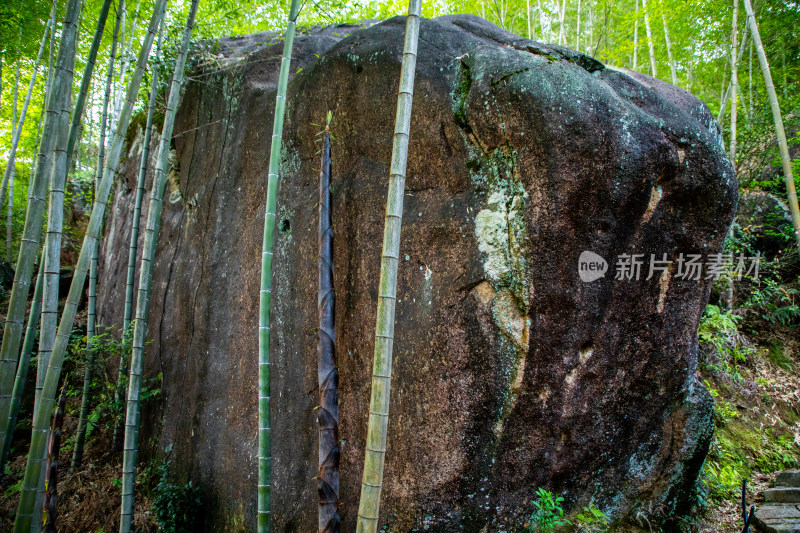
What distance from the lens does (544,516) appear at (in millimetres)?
3092

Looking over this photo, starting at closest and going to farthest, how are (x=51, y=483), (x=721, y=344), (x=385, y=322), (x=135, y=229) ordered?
(x=385, y=322)
(x=51, y=483)
(x=135, y=229)
(x=721, y=344)

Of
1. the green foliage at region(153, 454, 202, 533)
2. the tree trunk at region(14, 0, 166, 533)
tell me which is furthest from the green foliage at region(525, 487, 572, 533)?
the tree trunk at region(14, 0, 166, 533)

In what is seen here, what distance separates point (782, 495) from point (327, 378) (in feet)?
14.4

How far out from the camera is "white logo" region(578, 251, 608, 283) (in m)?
3.20

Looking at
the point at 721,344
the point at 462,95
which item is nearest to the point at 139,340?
the point at 462,95

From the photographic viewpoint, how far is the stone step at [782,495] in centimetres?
430

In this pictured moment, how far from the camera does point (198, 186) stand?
532cm

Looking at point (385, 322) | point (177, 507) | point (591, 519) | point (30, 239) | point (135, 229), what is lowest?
point (177, 507)

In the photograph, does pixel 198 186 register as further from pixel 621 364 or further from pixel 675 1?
pixel 675 1

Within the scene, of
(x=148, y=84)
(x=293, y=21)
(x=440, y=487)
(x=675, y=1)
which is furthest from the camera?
(x=675, y=1)

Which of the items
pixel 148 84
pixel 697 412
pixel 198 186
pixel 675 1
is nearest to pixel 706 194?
pixel 697 412

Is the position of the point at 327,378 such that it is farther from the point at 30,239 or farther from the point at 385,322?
the point at 30,239

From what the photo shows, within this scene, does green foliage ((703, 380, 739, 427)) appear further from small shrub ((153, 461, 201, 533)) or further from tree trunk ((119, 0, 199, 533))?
tree trunk ((119, 0, 199, 533))

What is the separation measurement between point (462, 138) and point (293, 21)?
1.61 meters
